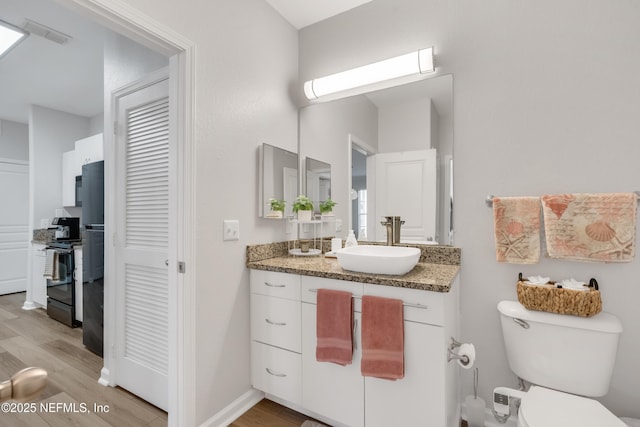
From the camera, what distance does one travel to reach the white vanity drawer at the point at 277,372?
1.66 m

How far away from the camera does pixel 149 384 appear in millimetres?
1856

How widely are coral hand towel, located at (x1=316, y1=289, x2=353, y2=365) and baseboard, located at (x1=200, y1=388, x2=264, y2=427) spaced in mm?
614

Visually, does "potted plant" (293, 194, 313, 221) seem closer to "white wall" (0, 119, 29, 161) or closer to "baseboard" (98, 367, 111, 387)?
"baseboard" (98, 367, 111, 387)

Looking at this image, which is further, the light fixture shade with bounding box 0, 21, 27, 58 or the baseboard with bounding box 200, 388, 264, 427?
the light fixture shade with bounding box 0, 21, 27, 58

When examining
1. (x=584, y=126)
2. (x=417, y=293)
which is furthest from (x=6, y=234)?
(x=584, y=126)

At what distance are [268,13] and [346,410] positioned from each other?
2.41 m

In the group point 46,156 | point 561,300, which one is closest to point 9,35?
point 46,156

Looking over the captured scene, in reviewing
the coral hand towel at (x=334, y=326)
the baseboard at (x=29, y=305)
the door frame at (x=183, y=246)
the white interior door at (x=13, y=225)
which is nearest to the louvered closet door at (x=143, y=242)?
the door frame at (x=183, y=246)

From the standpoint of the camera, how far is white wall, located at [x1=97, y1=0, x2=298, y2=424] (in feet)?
5.10

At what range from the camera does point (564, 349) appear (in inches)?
52.1

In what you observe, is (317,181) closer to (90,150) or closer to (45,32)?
(45,32)

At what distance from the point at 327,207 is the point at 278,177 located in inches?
16.4

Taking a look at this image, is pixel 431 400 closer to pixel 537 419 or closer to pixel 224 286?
pixel 537 419

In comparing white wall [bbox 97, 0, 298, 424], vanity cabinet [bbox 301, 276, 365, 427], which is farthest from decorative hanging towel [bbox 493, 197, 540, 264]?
white wall [bbox 97, 0, 298, 424]
